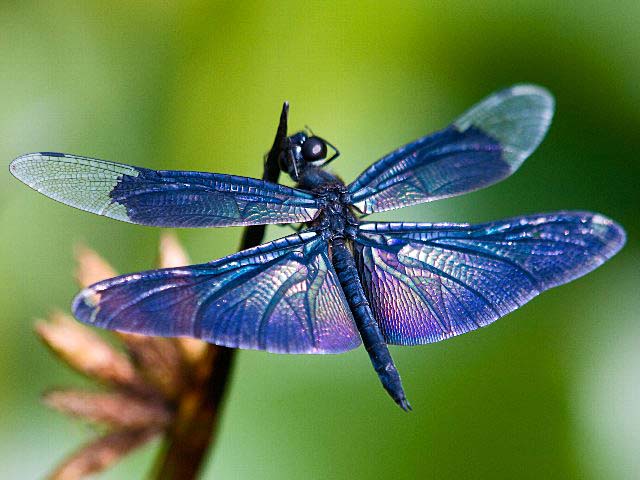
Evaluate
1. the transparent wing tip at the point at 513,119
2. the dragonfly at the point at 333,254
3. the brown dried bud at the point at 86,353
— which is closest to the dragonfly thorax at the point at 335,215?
the dragonfly at the point at 333,254

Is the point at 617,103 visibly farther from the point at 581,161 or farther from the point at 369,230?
the point at 369,230

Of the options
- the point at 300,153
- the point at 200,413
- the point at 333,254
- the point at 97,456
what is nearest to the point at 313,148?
the point at 300,153

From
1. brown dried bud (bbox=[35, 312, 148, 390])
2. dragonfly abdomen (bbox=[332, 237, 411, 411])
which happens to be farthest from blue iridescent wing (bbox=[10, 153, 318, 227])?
brown dried bud (bbox=[35, 312, 148, 390])

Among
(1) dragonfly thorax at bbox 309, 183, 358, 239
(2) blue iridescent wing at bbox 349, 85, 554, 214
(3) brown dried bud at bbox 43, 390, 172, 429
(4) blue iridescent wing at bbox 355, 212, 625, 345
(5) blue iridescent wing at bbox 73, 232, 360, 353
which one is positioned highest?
(2) blue iridescent wing at bbox 349, 85, 554, 214

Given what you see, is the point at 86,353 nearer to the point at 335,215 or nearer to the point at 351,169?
the point at 335,215

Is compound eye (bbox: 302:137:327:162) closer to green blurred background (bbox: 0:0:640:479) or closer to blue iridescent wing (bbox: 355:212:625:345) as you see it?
blue iridescent wing (bbox: 355:212:625:345)
